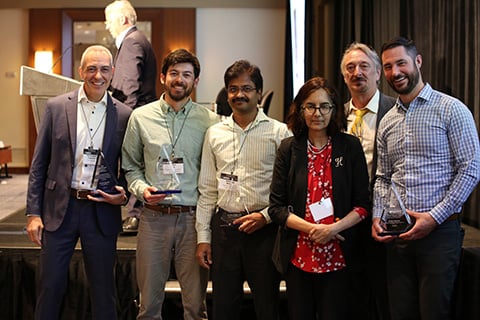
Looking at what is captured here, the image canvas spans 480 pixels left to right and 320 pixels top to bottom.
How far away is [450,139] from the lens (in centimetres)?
214

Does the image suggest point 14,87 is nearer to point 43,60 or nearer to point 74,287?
point 43,60

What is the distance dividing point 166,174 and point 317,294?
0.80 metres

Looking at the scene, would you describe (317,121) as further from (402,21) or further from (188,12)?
(188,12)

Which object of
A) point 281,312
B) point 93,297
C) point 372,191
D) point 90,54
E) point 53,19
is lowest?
point 281,312

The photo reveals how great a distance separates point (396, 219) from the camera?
218cm

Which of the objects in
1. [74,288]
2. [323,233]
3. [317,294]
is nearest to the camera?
[323,233]

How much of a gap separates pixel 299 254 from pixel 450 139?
0.73 metres

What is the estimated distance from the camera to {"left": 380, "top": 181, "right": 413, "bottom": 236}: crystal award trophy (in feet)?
7.06

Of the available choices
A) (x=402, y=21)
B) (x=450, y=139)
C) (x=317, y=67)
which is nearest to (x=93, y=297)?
(x=450, y=139)

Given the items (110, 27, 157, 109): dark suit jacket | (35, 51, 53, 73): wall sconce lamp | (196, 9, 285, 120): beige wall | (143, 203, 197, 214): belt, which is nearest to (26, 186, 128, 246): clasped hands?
(143, 203, 197, 214): belt

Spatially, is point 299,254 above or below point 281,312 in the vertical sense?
above

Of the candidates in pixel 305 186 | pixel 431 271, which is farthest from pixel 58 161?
pixel 431 271

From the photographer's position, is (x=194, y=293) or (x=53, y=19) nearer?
(x=194, y=293)

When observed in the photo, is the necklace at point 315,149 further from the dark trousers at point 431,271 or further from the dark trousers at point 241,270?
the dark trousers at point 431,271
